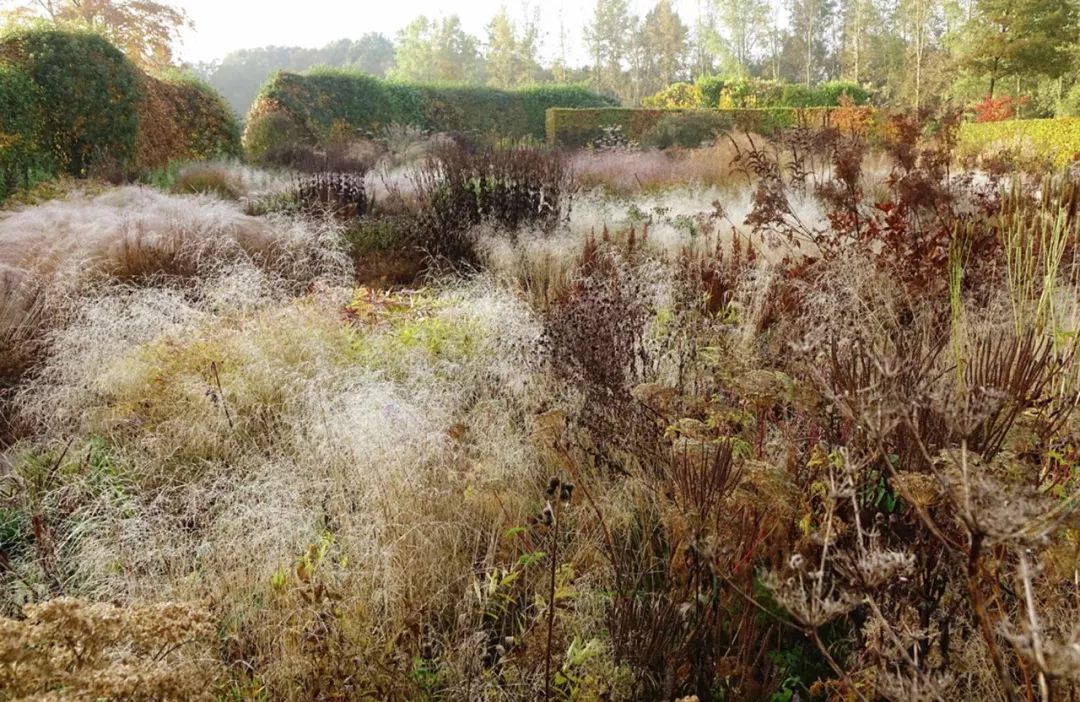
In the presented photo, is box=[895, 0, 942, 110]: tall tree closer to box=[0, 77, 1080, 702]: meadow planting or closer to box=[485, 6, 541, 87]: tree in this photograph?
box=[485, 6, 541, 87]: tree

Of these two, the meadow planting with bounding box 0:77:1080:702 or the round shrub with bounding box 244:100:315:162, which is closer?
the meadow planting with bounding box 0:77:1080:702

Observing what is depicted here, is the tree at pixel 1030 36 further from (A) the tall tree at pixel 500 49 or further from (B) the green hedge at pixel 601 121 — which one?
(A) the tall tree at pixel 500 49

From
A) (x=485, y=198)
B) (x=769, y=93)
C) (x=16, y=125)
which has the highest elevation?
(x=769, y=93)

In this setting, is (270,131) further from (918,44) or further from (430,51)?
(430,51)

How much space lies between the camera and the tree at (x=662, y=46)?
4284 cm

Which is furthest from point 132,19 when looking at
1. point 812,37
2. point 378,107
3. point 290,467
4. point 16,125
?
point 812,37

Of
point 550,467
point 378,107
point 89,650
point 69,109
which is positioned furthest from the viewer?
point 378,107

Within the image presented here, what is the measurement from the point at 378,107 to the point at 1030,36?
18.4 meters

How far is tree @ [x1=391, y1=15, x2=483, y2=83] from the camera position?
1642 inches

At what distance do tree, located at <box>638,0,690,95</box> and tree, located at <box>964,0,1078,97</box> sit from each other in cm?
2269

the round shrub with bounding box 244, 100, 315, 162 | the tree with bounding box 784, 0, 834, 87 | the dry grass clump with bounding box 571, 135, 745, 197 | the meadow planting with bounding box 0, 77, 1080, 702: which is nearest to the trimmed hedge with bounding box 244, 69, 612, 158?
the round shrub with bounding box 244, 100, 315, 162

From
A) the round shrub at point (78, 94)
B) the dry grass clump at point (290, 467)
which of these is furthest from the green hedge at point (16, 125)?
the dry grass clump at point (290, 467)

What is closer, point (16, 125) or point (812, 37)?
point (16, 125)

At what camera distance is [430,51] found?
4200 centimetres
